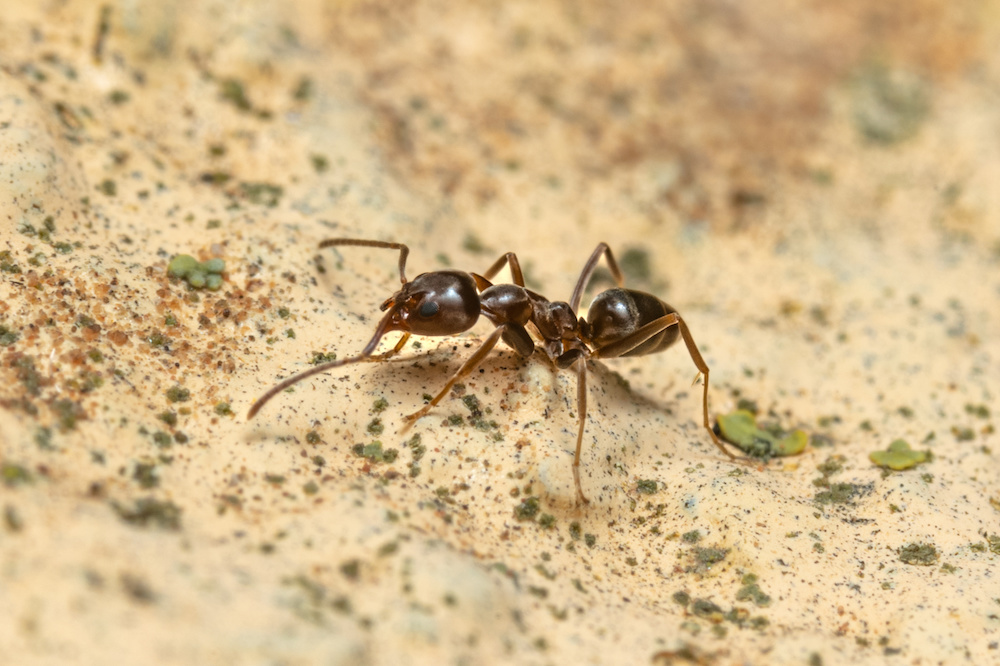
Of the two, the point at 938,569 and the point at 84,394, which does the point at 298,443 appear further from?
the point at 938,569

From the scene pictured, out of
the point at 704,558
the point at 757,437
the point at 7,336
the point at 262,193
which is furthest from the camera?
the point at 262,193

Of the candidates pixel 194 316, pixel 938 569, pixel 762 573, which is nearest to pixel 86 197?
pixel 194 316

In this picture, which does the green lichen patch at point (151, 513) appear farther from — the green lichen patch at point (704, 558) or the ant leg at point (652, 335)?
the ant leg at point (652, 335)

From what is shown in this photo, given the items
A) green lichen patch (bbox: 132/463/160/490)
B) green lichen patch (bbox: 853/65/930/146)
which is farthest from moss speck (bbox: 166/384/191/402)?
green lichen patch (bbox: 853/65/930/146)

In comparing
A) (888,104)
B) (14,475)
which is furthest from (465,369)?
(888,104)

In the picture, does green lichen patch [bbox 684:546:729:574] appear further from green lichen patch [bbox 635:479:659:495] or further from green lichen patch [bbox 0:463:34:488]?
green lichen patch [bbox 0:463:34:488]

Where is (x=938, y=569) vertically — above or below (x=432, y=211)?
below

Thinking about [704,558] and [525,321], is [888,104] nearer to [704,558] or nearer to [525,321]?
[525,321]

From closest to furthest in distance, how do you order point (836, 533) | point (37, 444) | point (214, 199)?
point (37, 444) → point (836, 533) → point (214, 199)
